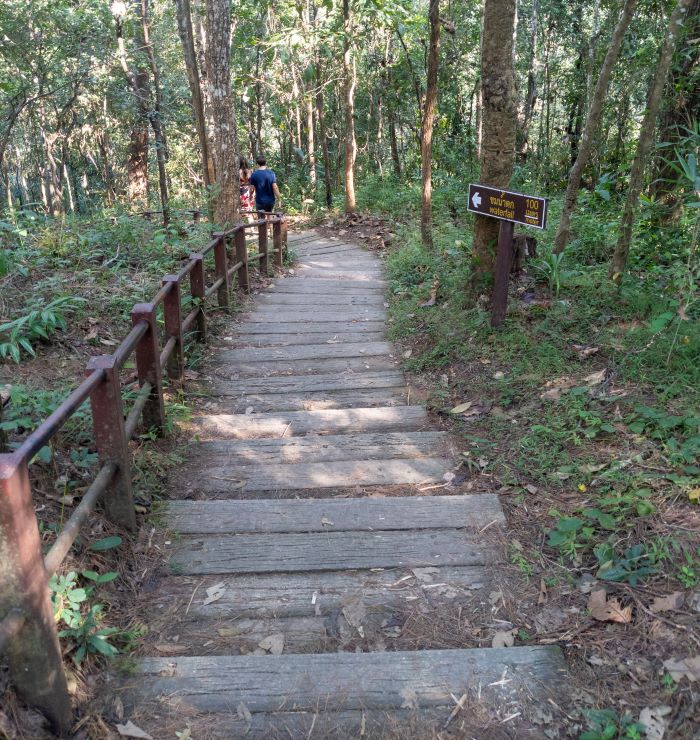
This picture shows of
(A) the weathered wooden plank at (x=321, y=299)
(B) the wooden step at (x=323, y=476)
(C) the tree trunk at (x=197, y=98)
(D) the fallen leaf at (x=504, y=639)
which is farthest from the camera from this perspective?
(C) the tree trunk at (x=197, y=98)

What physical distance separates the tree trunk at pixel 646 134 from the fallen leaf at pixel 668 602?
3.60 m

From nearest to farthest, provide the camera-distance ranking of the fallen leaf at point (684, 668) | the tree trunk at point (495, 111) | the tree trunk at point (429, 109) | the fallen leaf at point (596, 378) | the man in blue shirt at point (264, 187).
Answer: the fallen leaf at point (684, 668)
the fallen leaf at point (596, 378)
the tree trunk at point (495, 111)
the tree trunk at point (429, 109)
the man in blue shirt at point (264, 187)

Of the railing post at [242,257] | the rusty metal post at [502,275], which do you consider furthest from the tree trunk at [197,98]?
the rusty metal post at [502,275]

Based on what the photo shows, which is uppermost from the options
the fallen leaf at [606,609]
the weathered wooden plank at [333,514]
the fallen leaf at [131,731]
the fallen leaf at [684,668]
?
the fallen leaf at [684,668]

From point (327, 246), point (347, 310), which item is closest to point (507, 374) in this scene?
point (347, 310)

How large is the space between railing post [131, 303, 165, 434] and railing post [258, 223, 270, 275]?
6425mm

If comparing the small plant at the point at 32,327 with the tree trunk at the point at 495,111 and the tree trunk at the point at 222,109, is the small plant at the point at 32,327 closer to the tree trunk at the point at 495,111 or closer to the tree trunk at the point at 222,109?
the tree trunk at the point at 495,111

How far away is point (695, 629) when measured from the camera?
2.66 meters

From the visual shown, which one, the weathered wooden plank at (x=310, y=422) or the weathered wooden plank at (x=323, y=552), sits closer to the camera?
the weathered wooden plank at (x=323, y=552)

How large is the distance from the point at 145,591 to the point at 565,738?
196 cm

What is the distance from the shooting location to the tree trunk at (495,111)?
599cm

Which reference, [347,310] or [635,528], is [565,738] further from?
[347,310]

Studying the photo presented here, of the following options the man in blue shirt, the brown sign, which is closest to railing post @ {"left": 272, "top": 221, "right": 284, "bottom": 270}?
the man in blue shirt

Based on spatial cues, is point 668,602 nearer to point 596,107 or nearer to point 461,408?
point 461,408
